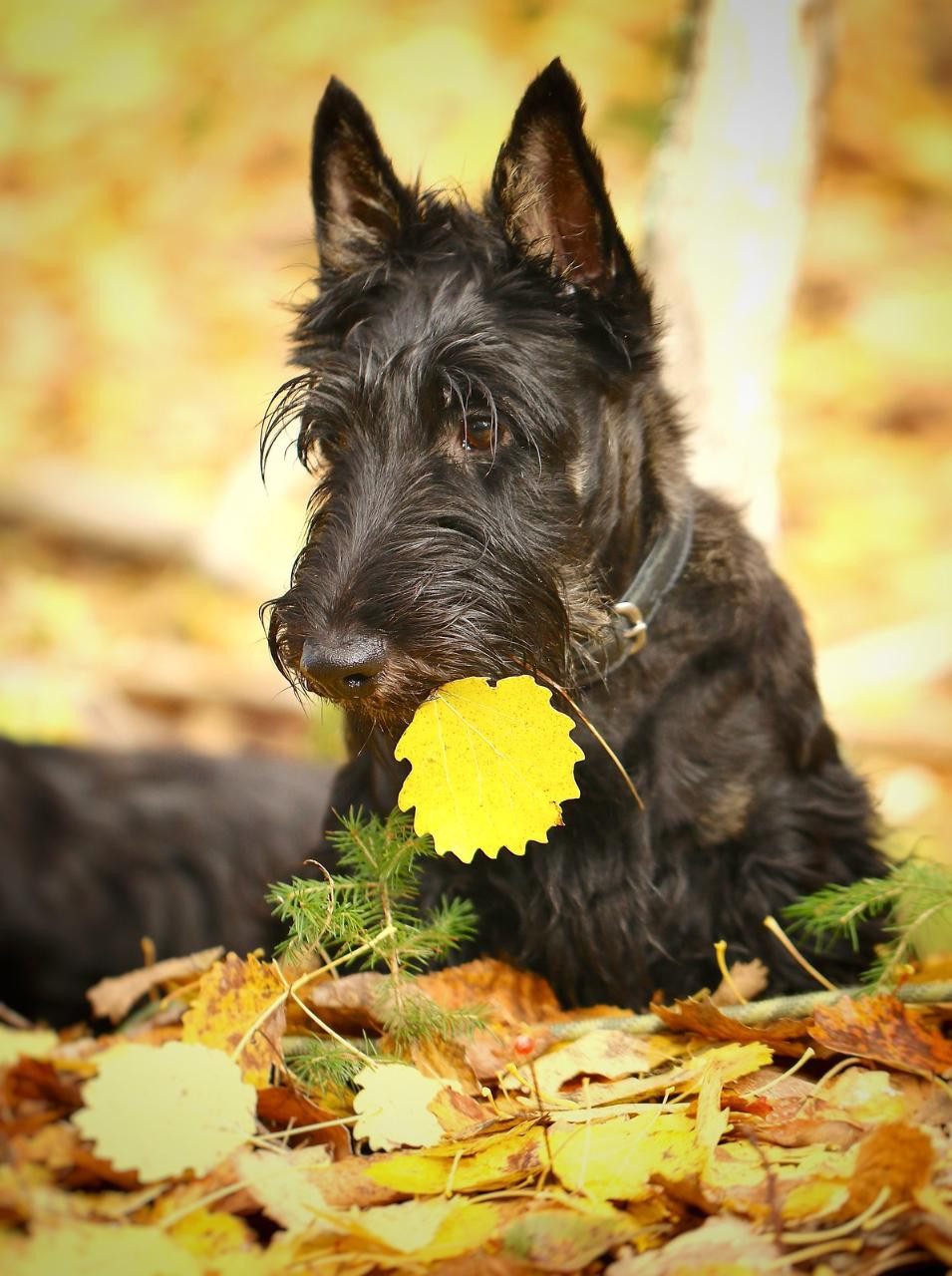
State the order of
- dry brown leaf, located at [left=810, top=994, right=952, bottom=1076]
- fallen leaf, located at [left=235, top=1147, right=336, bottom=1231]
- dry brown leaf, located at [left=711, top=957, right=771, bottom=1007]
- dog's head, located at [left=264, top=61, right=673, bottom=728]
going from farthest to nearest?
dry brown leaf, located at [left=711, top=957, right=771, bottom=1007], dog's head, located at [left=264, top=61, right=673, bottom=728], dry brown leaf, located at [left=810, top=994, right=952, bottom=1076], fallen leaf, located at [left=235, top=1147, right=336, bottom=1231]

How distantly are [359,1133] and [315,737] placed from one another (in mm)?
3111

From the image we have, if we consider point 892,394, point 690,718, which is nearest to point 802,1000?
point 690,718

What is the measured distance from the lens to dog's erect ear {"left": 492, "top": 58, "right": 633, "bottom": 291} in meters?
2.18

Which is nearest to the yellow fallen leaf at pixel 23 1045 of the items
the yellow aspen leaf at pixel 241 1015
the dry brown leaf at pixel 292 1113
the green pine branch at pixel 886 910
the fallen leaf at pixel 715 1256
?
the yellow aspen leaf at pixel 241 1015

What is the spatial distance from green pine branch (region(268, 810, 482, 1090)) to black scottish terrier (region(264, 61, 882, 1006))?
0.56ft

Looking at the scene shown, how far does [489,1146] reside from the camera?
1.76m

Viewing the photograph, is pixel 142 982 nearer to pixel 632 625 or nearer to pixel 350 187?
pixel 632 625

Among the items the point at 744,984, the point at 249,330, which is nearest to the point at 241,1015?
the point at 744,984

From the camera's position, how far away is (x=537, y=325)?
228 centimetres

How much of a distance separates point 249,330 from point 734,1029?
7.63 metres

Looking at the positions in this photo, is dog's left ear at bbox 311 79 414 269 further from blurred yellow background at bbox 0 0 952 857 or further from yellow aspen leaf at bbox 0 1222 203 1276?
blurred yellow background at bbox 0 0 952 857

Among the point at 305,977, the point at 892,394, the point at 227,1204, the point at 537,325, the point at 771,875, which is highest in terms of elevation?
the point at 892,394

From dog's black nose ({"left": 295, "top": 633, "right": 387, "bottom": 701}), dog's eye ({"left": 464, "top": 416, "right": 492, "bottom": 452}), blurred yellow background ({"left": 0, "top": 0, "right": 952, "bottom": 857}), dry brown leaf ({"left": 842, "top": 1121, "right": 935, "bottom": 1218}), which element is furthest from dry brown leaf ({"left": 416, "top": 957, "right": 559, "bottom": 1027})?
blurred yellow background ({"left": 0, "top": 0, "right": 952, "bottom": 857})

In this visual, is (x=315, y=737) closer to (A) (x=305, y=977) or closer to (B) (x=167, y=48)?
(A) (x=305, y=977)
